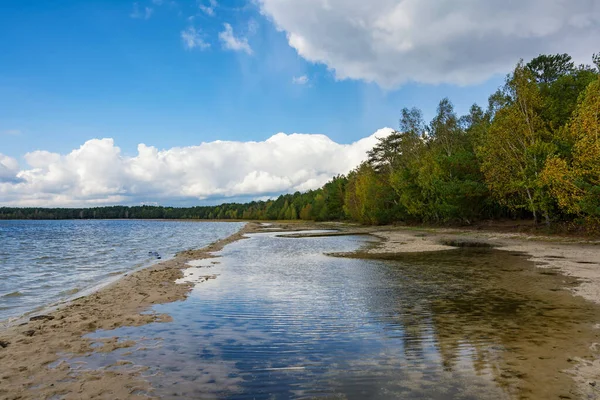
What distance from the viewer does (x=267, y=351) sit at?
768cm

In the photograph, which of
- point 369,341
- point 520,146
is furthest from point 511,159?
point 369,341

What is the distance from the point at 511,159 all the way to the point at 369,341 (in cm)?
4258

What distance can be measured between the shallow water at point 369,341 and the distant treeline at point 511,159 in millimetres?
20465

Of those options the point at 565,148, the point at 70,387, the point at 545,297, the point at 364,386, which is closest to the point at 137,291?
the point at 70,387

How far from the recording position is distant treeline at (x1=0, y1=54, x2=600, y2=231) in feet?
102

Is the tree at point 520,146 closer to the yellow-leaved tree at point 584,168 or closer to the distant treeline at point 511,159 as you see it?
the distant treeline at point 511,159

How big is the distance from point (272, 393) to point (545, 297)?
10765 mm

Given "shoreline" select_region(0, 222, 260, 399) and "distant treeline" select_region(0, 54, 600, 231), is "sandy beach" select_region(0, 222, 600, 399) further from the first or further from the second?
"distant treeline" select_region(0, 54, 600, 231)

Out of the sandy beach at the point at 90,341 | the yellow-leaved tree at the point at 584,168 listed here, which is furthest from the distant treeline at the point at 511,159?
the sandy beach at the point at 90,341

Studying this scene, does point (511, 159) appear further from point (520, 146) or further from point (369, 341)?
point (369, 341)

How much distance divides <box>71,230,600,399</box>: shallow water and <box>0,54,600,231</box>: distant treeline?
806 inches

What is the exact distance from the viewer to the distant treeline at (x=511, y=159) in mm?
30938

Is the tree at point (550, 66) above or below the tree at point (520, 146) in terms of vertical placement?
above

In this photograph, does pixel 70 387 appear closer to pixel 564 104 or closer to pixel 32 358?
pixel 32 358
